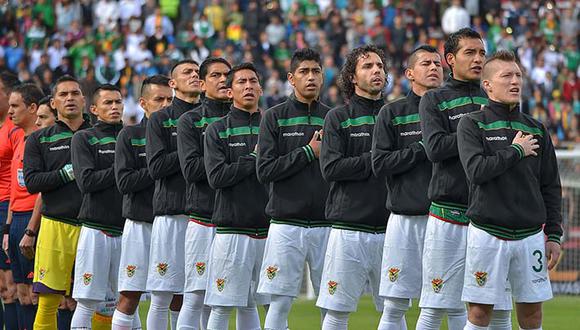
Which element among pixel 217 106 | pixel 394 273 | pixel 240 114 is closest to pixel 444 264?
pixel 394 273

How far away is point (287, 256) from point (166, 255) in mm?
1429

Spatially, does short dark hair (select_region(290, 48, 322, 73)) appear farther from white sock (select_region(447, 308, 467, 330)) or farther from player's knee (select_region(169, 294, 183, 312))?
player's knee (select_region(169, 294, 183, 312))

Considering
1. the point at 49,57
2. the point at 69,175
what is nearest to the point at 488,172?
the point at 69,175

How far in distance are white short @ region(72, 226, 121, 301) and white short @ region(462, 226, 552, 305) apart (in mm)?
3694

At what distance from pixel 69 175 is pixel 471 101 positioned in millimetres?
3781

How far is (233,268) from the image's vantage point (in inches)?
423

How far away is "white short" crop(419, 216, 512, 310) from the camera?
31.4 feet

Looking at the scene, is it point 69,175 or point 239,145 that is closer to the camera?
point 239,145

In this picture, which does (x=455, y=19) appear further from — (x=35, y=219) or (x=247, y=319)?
(x=247, y=319)

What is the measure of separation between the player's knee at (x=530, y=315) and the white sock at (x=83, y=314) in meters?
3.99

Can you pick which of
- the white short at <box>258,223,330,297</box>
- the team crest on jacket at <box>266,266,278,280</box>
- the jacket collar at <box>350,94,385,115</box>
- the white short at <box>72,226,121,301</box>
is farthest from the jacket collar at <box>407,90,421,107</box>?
the white short at <box>72,226,121,301</box>

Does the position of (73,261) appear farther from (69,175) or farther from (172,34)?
(172,34)

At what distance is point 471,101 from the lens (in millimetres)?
9844

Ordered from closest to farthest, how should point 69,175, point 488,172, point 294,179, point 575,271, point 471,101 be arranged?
point 488,172, point 471,101, point 294,179, point 69,175, point 575,271
